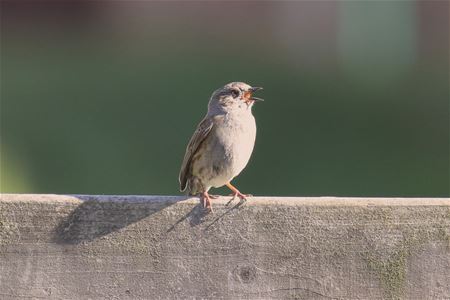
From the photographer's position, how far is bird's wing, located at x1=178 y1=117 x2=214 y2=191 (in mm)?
4441

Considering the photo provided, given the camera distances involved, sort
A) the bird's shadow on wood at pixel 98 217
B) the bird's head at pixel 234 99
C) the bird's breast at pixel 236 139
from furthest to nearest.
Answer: the bird's head at pixel 234 99, the bird's breast at pixel 236 139, the bird's shadow on wood at pixel 98 217

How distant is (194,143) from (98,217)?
185cm

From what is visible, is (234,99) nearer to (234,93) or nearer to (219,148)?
(234,93)

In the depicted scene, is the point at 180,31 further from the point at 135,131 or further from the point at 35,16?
the point at 135,131

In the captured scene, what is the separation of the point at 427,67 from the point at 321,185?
16.6 feet

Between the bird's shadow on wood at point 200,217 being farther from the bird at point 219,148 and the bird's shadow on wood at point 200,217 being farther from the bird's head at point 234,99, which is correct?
the bird's head at point 234,99

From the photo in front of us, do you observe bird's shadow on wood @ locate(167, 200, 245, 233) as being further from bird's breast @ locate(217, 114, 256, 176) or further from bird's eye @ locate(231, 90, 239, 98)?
bird's eye @ locate(231, 90, 239, 98)

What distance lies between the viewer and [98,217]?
261 centimetres

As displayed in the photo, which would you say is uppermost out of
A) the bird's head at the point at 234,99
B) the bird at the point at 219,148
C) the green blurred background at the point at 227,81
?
the bird's head at the point at 234,99

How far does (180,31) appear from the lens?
14.0 meters

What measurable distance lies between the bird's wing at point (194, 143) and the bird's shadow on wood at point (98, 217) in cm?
181

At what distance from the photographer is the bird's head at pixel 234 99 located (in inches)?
181

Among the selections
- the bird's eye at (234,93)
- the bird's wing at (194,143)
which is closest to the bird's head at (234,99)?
the bird's eye at (234,93)

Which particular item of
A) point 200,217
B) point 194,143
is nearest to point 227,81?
point 194,143
